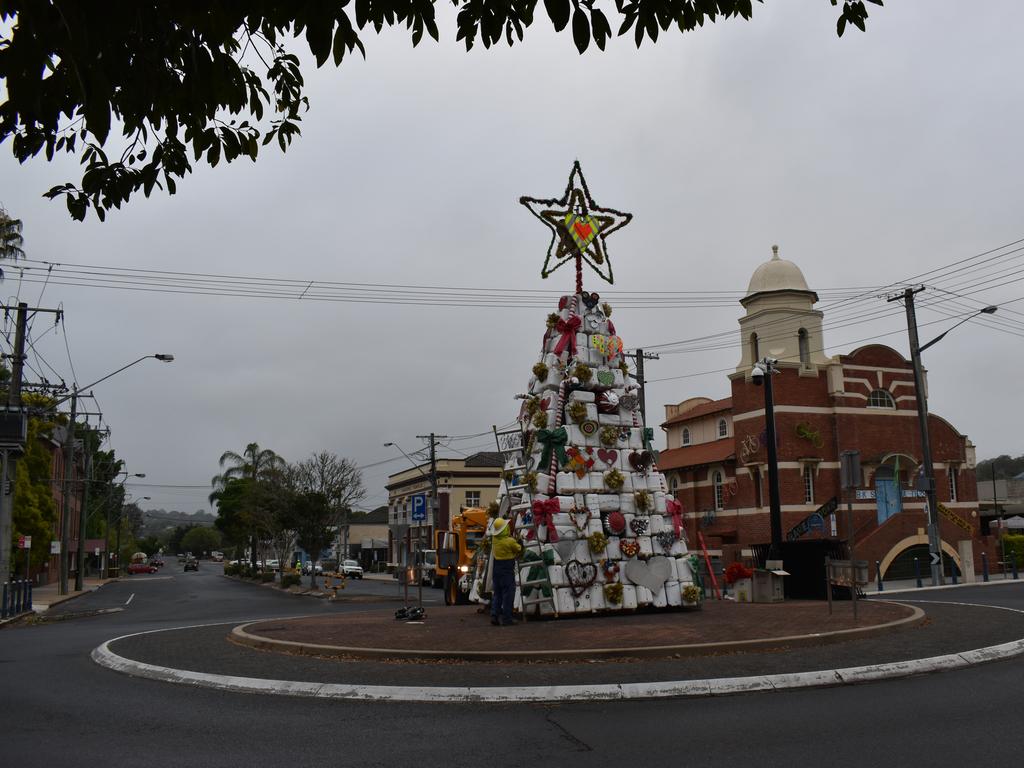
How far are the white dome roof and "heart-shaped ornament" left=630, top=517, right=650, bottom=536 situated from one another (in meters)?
25.5

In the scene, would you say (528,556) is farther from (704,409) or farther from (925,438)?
(704,409)

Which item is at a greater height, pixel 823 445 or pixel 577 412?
pixel 823 445

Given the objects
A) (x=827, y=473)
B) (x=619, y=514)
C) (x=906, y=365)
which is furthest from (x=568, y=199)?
(x=906, y=365)

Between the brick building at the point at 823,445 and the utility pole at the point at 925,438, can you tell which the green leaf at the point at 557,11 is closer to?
the utility pole at the point at 925,438

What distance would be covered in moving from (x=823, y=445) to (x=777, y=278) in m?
7.88

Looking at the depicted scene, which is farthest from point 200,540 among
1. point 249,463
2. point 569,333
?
point 569,333

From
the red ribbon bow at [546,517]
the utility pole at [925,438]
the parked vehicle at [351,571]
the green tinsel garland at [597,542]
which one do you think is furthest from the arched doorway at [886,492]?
the parked vehicle at [351,571]

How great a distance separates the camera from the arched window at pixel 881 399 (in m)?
39.2

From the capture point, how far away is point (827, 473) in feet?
124

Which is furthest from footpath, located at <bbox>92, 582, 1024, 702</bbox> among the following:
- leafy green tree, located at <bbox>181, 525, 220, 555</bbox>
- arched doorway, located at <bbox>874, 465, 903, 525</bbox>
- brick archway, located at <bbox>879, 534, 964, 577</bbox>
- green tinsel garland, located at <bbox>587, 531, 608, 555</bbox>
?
leafy green tree, located at <bbox>181, 525, 220, 555</bbox>

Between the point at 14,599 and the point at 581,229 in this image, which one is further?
the point at 14,599

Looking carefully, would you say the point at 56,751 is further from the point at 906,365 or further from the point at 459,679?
the point at 906,365

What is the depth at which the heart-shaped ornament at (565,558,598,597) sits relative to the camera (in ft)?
50.2

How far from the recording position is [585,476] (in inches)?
636
